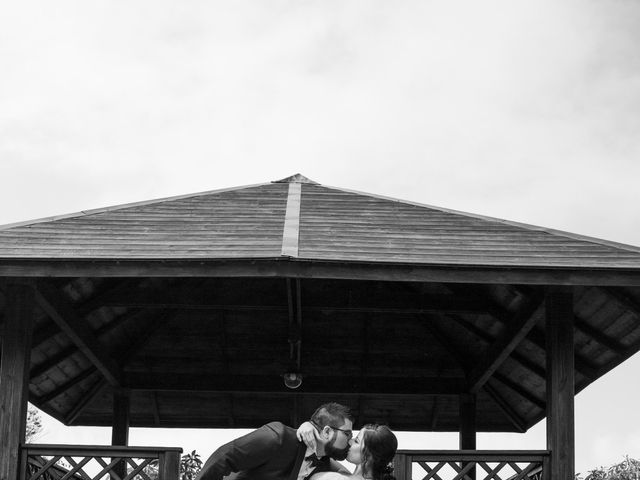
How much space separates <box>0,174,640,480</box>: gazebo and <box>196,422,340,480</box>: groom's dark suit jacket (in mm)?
4242

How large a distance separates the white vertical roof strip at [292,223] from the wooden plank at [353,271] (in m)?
0.36

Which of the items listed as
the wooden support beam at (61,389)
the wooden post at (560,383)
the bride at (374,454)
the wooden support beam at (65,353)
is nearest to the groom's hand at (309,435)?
the bride at (374,454)

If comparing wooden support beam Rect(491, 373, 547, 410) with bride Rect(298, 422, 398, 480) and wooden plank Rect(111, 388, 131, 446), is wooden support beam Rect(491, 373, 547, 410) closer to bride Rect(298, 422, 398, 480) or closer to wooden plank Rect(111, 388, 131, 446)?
wooden plank Rect(111, 388, 131, 446)

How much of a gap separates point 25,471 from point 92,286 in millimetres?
3231

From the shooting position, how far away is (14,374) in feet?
36.4

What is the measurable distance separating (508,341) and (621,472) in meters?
13.2

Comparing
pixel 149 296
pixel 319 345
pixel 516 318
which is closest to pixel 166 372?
pixel 319 345

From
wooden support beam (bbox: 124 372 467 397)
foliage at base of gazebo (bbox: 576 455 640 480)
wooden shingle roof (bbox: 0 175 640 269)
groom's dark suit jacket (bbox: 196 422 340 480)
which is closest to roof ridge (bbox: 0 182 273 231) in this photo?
wooden shingle roof (bbox: 0 175 640 269)

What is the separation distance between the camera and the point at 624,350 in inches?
515

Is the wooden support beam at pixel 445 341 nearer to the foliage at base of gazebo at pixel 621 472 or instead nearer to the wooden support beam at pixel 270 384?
the wooden support beam at pixel 270 384

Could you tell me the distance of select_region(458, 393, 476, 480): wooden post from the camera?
52.2ft

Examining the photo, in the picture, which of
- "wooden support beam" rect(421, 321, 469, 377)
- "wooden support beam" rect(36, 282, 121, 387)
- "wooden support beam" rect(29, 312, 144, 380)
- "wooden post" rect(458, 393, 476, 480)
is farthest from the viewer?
"wooden support beam" rect(421, 321, 469, 377)

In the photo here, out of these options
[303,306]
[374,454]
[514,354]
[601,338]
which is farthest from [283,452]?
[514,354]

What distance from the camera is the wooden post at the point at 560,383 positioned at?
1099cm
